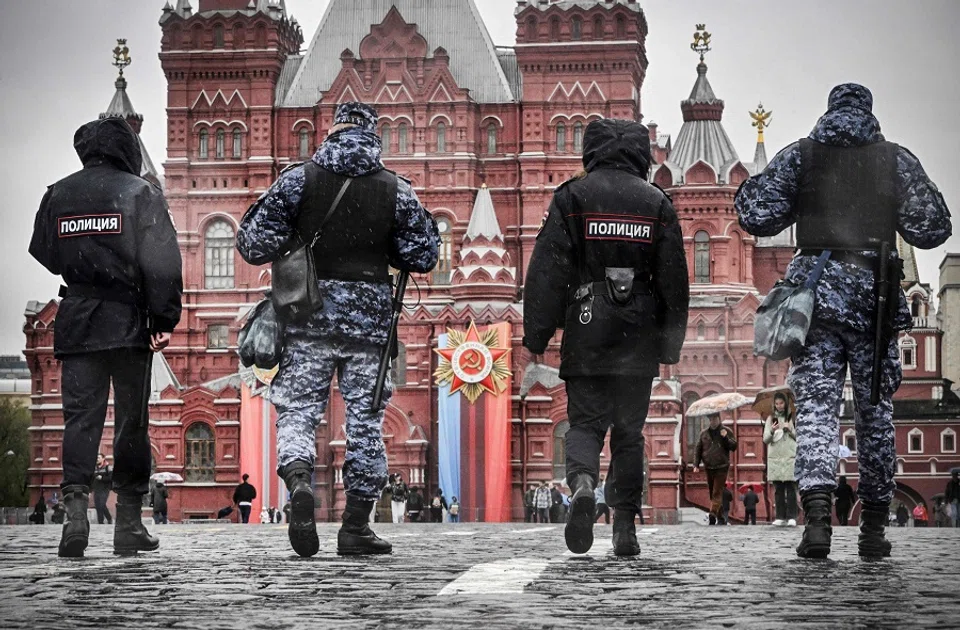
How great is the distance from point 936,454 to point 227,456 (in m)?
30.3

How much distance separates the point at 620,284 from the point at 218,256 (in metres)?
47.4

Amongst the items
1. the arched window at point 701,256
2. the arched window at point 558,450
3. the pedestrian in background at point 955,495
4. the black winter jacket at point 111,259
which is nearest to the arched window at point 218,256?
the arched window at point 558,450

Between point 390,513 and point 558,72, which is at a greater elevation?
point 558,72

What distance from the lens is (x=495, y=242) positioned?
49969 millimetres

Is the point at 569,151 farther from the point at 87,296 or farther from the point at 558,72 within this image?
the point at 87,296

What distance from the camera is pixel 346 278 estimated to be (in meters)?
7.80

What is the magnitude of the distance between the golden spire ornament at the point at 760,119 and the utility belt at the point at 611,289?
53.3 meters

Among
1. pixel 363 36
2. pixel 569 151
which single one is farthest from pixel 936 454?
pixel 363 36

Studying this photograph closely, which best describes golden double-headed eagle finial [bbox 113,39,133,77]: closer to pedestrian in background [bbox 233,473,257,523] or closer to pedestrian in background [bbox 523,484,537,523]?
pedestrian in background [bbox 523,484,537,523]

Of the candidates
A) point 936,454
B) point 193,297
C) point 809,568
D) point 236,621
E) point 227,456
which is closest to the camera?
point 236,621

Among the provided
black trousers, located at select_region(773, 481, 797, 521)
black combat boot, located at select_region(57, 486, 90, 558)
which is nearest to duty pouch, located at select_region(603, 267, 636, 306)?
black combat boot, located at select_region(57, 486, 90, 558)

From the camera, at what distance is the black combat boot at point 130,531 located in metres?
7.81

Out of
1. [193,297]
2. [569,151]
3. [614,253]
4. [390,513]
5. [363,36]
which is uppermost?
[363,36]

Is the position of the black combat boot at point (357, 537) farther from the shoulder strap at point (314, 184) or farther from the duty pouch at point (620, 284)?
the duty pouch at point (620, 284)
